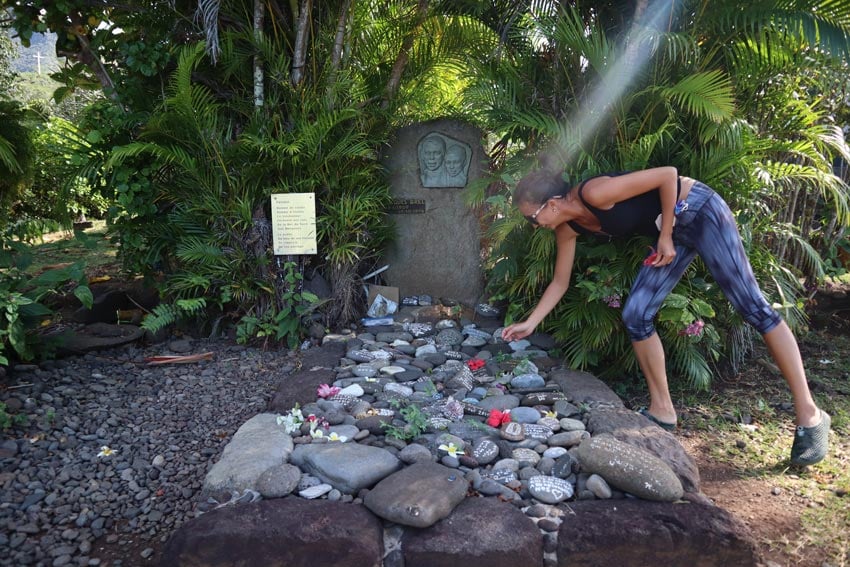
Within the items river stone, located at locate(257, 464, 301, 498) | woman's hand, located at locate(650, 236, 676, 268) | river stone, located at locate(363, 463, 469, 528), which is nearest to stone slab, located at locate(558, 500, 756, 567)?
river stone, located at locate(363, 463, 469, 528)

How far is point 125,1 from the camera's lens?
450 centimetres

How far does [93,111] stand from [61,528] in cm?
304

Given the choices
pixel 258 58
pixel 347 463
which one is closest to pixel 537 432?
pixel 347 463

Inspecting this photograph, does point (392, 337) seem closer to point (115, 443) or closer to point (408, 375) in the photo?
point (408, 375)

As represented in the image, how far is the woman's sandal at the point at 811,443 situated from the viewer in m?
2.90

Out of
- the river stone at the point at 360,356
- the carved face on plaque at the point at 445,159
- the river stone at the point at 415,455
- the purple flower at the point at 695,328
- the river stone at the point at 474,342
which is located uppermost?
the carved face on plaque at the point at 445,159

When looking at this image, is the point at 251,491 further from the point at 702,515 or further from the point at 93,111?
the point at 93,111

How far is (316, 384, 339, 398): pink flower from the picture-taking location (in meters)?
3.35

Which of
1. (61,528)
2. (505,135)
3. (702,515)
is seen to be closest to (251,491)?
(61,528)

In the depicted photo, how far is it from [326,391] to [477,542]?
4.65 ft

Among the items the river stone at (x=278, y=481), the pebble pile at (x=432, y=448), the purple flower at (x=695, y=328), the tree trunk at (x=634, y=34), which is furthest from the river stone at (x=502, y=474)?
the tree trunk at (x=634, y=34)

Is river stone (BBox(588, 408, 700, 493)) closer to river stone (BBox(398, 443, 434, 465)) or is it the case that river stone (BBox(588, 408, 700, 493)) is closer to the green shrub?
river stone (BBox(398, 443, 434, 465))

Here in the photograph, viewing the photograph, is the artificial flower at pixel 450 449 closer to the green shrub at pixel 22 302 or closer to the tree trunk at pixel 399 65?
the green shrub at pixel 22 302

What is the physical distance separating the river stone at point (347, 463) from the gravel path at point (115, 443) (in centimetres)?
51
